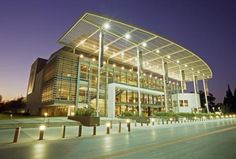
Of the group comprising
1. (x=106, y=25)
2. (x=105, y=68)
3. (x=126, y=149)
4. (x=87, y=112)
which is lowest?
(x=126, y=149)

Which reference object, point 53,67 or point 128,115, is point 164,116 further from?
point 53,67

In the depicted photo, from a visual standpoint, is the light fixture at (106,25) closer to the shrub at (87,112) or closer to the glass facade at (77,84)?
the glass facade at (77,84)

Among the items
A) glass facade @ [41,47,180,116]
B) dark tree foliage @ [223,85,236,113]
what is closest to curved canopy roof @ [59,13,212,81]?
glass facade @ [41,47,180,116]

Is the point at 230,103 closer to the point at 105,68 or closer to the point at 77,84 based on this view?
the point at 105,68

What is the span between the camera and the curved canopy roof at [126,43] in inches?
991

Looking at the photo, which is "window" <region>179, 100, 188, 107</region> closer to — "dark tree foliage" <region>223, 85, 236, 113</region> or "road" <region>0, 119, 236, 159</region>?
"dark tree foliage" <region>223, 85, 236, 113</region>

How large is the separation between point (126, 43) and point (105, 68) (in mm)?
11039

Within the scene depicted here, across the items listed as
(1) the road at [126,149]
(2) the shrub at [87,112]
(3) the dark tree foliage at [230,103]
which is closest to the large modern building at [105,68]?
(2) the shrub at [87,112]

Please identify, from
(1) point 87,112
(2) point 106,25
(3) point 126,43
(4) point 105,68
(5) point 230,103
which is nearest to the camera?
(1) point 87,112

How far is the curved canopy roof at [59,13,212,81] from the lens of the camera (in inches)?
991

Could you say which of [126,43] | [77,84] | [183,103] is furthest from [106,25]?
[183,103]

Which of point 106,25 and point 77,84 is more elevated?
point 106,25

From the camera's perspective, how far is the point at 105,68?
133ft

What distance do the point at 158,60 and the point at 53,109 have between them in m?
28.3
